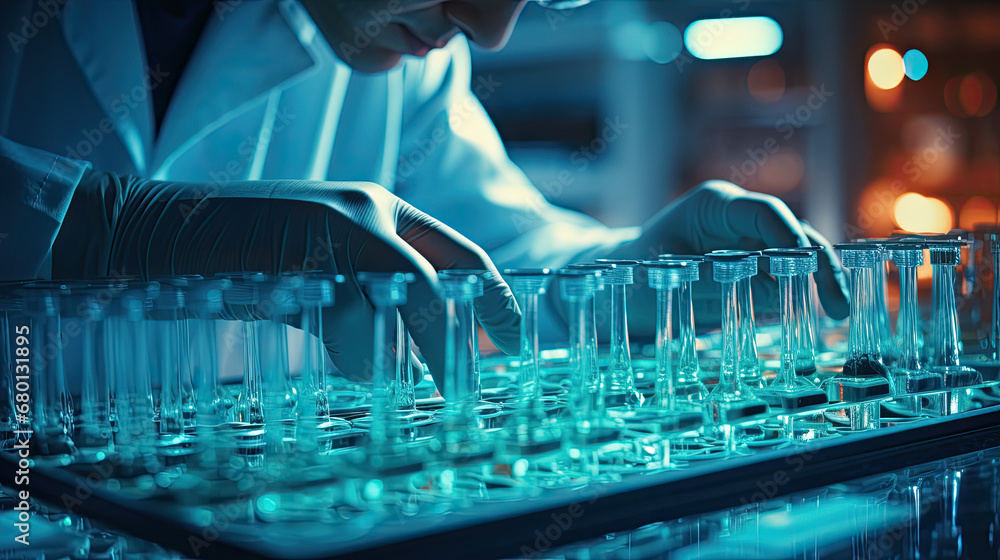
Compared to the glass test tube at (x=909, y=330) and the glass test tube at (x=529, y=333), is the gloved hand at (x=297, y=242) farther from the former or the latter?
the glass test tube at (x=909, y=330)

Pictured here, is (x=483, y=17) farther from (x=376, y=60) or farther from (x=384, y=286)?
(x=384, y=286)

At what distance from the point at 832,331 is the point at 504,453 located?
30.0 inches

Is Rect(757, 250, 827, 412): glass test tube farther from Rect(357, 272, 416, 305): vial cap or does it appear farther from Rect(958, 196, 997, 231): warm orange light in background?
Rect(958, 196, 997, 231): warm orange light in background

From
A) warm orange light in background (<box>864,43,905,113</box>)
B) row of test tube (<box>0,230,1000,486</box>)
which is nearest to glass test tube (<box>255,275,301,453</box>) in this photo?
row of test tube (<box>0,230,1000,486</box>)

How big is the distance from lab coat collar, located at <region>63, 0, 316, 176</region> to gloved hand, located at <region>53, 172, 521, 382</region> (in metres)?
0.21

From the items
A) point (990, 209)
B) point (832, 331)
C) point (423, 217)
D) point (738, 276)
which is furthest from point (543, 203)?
point (990, 209)

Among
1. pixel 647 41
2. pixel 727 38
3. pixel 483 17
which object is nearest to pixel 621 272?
pixel 483 17

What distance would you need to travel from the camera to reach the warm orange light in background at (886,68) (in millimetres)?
4109

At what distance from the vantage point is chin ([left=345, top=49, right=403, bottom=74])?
3.75 feet

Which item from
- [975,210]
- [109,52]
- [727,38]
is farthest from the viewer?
[975,210]

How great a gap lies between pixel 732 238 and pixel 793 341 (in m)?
0.45

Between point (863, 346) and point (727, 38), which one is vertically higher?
point (727, 38)

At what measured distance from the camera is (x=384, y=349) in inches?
22.7

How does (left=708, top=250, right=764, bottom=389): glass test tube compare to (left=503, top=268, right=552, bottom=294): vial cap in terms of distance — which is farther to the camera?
(left=708, top=250, right=764, bottom=389): glass test tube
